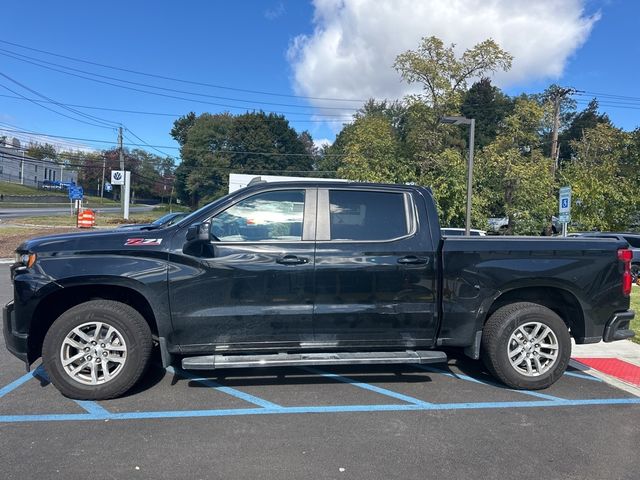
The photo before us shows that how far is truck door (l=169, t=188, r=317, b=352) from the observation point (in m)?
4.12

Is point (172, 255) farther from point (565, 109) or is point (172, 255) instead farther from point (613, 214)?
point (565, 109)

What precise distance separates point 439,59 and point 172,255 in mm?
24155

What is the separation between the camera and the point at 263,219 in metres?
4.36

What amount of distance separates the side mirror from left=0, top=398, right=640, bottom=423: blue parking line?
4.78 feet

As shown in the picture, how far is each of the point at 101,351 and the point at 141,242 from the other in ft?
3.30

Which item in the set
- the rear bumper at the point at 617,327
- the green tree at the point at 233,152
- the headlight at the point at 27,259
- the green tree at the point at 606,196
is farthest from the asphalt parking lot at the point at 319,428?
the green tree at the point at 233,152

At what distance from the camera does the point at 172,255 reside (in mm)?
4117

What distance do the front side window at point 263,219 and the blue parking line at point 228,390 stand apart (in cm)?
144

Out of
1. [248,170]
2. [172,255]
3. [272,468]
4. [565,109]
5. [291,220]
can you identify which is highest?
[565,109]

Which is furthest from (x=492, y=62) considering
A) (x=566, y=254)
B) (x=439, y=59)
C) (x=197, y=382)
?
(x=197, y=382)

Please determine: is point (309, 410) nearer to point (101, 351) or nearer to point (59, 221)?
point (101, 351)

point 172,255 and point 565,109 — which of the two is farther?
point 565,109

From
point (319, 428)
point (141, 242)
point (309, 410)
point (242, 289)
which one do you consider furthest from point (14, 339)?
point (319, 428)

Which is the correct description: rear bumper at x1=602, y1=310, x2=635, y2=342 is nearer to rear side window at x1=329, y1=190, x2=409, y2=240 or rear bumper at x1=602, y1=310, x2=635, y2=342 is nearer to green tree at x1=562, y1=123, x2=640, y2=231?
rear side window at x1=329, y1=190, x2=409, y2=240
